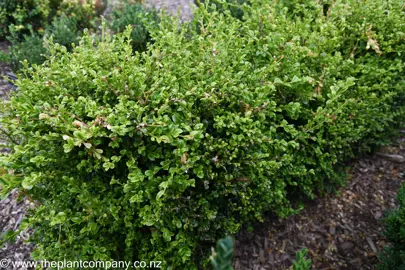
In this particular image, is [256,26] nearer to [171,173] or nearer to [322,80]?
[322,80]

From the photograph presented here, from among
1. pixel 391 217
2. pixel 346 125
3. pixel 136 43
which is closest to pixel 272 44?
pixel 346 125

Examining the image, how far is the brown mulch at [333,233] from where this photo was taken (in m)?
2.82

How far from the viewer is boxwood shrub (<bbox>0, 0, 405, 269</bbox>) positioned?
2.04 m

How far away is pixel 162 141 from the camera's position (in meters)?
2.11

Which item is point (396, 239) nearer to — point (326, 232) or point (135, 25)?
point (326, 232)

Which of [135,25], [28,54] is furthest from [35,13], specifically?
[135,25]

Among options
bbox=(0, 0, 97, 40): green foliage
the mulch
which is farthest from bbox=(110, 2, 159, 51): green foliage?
the mulch

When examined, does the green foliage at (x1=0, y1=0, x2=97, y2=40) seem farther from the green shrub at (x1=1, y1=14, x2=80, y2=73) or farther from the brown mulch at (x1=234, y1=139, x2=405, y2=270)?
the brown mulch at (x1=234, y1=139, x2=405, y2=270)

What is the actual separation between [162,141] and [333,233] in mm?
1879

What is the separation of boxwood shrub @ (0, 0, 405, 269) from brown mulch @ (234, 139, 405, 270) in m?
0.34

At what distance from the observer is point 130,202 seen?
205 centimetres

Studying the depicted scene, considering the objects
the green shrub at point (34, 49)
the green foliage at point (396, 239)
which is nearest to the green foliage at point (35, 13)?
the green shrub at point (34, 49)

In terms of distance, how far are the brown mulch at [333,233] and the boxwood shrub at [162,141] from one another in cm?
34

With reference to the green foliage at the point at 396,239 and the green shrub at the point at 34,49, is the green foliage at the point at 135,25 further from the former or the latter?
the green foliage at the point at 396,239
